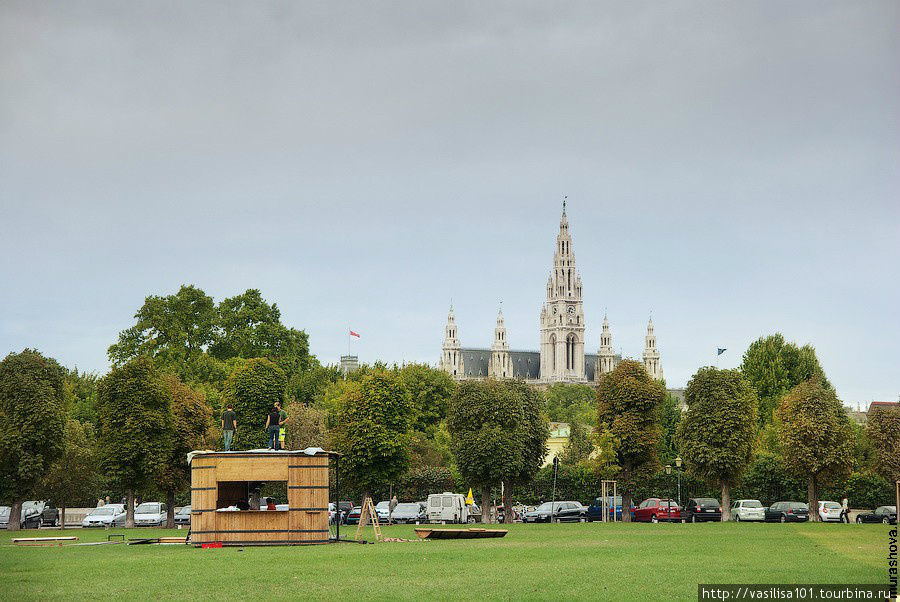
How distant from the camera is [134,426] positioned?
53562mm

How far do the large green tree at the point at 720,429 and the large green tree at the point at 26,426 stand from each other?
33.5 meters

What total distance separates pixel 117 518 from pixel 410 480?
66.6 ft

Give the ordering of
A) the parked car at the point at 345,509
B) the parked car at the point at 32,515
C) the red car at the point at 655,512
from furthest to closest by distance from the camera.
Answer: the parked car at the point at 345,509 → the red car at the point at 655,512 → the parked car at the point at 32,515

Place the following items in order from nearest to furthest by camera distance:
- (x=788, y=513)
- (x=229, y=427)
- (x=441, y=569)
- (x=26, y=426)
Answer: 1. (x=441, y=569)
2. (x=229, y=427)
3. (x=26, y=426)
4. (x=788, y=513)

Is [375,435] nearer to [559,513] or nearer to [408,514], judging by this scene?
[408,514]

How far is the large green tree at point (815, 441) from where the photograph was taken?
2302 inches

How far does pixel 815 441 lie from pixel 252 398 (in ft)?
98.4

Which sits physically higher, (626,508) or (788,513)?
(626,508)

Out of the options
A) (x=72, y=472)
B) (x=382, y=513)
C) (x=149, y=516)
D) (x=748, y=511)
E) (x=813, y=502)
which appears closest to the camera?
(x=813, y=502)

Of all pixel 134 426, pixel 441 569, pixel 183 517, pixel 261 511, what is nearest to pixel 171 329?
pixel 183 517

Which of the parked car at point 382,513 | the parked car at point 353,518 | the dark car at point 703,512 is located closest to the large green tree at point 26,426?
the parked car at point 353,518

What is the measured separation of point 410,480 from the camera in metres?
74.4

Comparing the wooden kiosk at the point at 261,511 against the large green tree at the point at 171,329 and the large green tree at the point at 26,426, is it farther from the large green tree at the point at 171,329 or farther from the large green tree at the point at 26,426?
the large green tree at the point at 171,329

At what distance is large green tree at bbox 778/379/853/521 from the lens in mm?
58469
